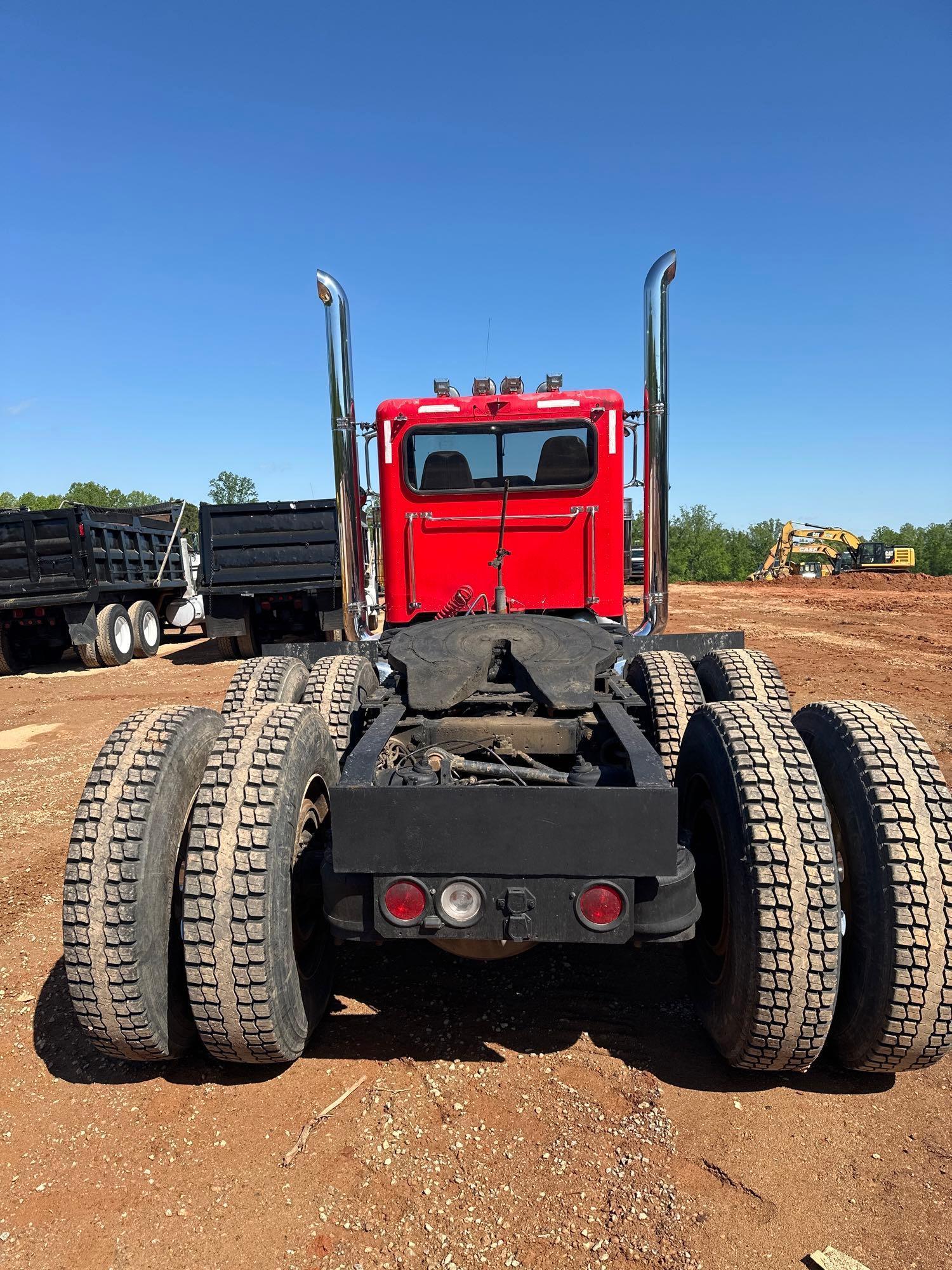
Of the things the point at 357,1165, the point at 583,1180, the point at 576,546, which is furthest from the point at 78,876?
the point at 576,546

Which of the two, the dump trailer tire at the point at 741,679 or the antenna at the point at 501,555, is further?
the antenna at the point at 501,555

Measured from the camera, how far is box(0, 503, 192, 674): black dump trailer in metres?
12.2

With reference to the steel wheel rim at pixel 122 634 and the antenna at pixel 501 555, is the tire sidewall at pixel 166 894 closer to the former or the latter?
the antenna at pixel 501 555

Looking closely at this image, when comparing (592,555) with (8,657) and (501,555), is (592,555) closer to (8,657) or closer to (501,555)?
(501,555)

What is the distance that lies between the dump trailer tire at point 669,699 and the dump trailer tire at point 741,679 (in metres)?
0.14

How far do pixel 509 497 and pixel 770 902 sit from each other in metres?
3.46

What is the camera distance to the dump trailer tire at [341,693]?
166 inches

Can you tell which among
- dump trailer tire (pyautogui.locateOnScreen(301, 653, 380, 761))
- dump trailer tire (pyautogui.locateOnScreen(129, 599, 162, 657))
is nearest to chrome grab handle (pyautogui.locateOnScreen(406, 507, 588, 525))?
dump trailer tire (pyautogui.locateOnScreen(301, 653, 380, 761))

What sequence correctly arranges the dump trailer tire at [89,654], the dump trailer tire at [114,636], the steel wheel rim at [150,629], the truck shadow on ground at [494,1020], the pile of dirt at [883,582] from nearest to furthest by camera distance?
the truck shadow on ground at [494,1020] → the dump trailer tire at [89,654] → the dump trailer tire at [114,636] → the steel wheel rim at [150,629] → the pile of dirt at [883,582]

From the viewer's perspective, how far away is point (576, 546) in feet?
17.4

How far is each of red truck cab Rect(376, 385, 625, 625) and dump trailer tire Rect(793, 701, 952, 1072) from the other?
9.47ft

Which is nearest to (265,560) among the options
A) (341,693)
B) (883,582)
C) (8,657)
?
(8,657)

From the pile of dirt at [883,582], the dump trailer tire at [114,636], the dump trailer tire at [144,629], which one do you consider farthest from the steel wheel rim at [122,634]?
the pile of dirt at [883,582]

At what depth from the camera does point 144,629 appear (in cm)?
1408
